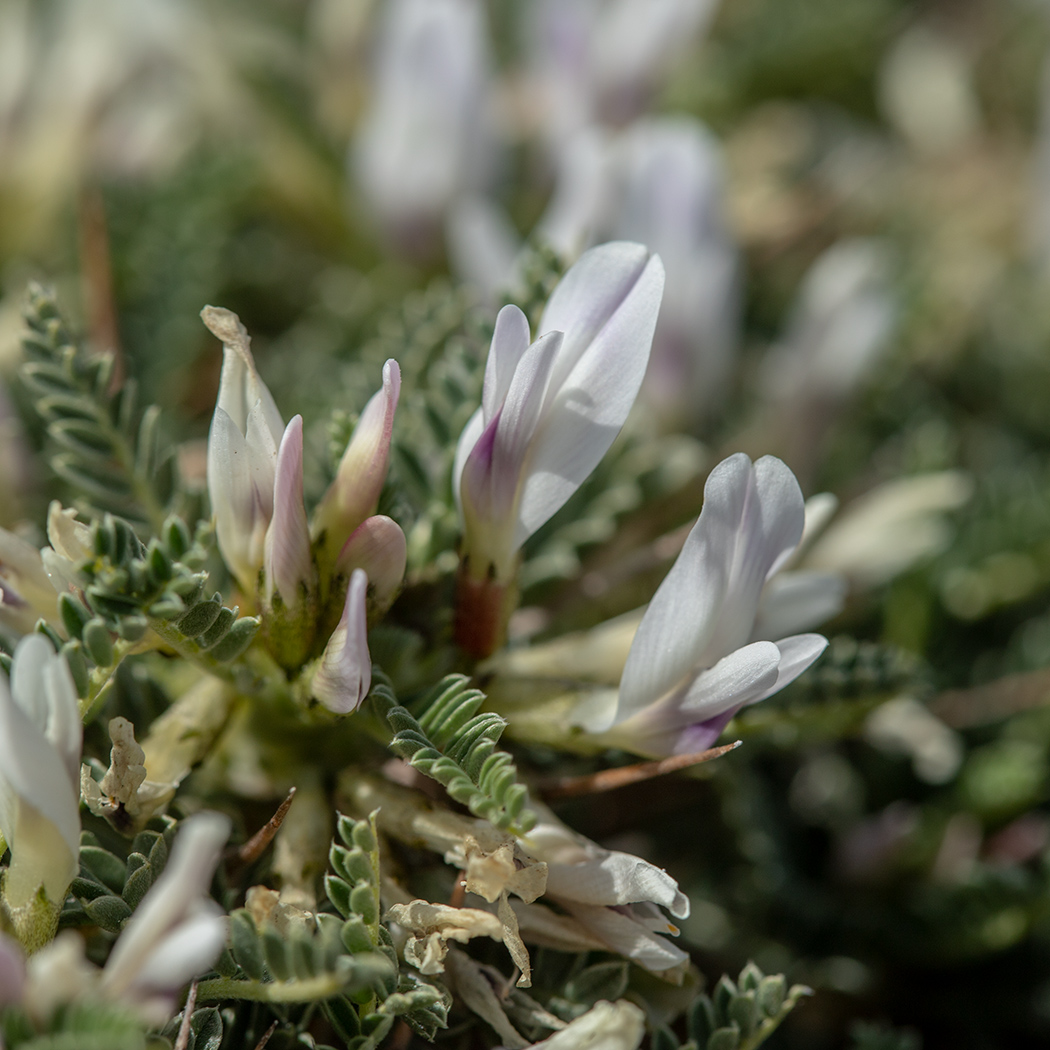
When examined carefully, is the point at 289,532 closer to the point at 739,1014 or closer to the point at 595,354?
the point at 595,354

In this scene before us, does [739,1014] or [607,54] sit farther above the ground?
[607,54]

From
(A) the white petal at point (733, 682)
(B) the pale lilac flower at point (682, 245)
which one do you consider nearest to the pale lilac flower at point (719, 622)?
(A) the white petal at point (733, 682)

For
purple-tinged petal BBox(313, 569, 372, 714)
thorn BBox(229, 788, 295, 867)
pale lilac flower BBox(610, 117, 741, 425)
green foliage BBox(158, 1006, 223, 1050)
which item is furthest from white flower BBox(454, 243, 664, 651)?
pale lilac flower BBox(610, 117, 741, 425)

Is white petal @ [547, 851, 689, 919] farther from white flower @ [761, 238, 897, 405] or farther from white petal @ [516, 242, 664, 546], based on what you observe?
white flower @ [761, 238, 897, 405]

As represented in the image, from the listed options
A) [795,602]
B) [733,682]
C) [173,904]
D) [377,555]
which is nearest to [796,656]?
[733,682]

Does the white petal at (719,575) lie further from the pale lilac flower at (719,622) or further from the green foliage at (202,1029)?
the green foliage at (202,1029)

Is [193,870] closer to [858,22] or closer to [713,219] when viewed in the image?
[713,219]

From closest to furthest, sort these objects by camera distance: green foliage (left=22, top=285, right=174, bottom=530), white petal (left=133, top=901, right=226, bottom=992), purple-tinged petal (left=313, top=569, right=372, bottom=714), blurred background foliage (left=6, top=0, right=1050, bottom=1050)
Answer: white petal (left=133, top=901, right=226, bottom=992)
purple-tinged petal (left=313, top=569, right=372, bottom=714)
green foliage (left=22, top=285, right=174, bottom=530)
blurred background foliage (left=6, top=0, right=1050, bottom=1050)
